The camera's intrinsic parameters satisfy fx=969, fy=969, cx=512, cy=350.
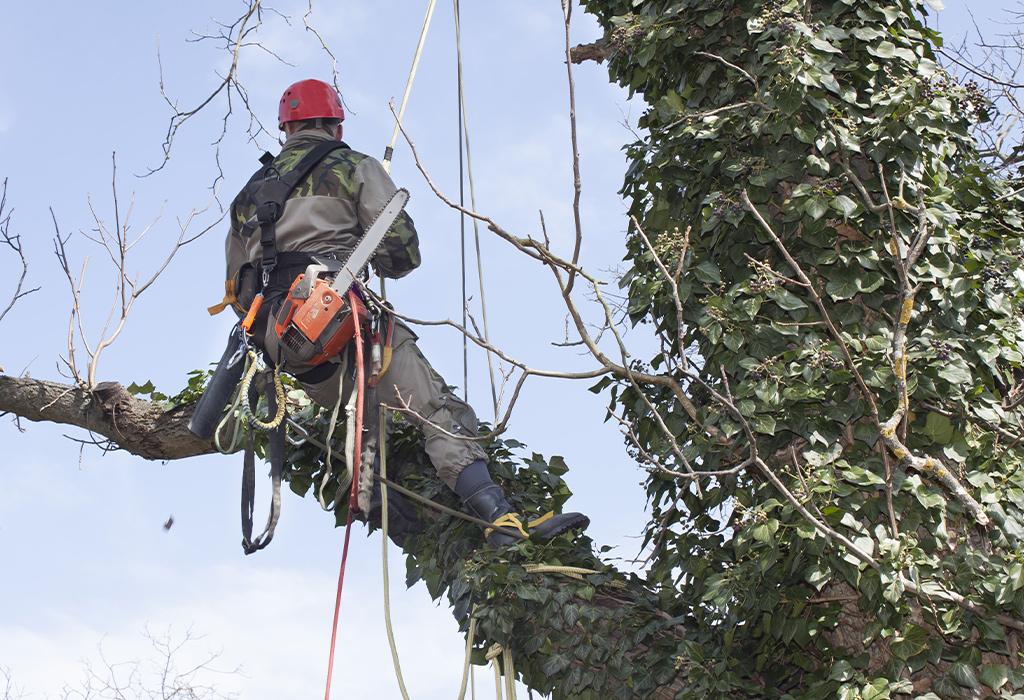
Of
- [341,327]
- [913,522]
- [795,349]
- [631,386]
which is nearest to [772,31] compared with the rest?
[795,349]

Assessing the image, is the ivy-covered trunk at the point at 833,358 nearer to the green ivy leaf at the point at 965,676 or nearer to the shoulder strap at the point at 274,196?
the green ivy leaf at the point at 965,676

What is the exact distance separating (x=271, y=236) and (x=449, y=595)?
1557 mm

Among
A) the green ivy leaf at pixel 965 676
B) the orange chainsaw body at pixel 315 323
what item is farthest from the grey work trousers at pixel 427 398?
the green ivy leaf at pixel 965 676

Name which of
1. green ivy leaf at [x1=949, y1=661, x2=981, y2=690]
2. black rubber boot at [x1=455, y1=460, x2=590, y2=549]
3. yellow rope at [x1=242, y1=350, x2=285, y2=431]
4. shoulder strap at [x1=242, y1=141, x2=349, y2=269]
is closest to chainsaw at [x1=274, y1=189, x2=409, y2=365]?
yellow rope at [x1=242, y1=350, x2=285, y2=431]

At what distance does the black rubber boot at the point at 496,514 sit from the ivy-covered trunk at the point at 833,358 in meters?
0.44

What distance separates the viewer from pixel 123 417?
476cm

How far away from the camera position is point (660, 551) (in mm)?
3213

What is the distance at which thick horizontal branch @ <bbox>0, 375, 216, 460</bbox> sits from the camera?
15.6 feet

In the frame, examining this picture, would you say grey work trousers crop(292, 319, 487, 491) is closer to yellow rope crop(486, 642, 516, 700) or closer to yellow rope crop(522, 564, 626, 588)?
yellow rope crop(522, 564, 626, 588)

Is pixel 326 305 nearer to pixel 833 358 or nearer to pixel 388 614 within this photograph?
pixel 388 614

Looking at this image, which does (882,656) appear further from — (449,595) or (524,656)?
(449,595)

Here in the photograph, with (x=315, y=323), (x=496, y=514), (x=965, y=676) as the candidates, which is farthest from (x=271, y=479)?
(x=965, y=676)

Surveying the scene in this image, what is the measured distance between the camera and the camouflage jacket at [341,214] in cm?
380

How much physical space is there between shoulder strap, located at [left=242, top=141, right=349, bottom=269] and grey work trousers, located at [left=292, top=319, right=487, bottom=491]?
0.57m
